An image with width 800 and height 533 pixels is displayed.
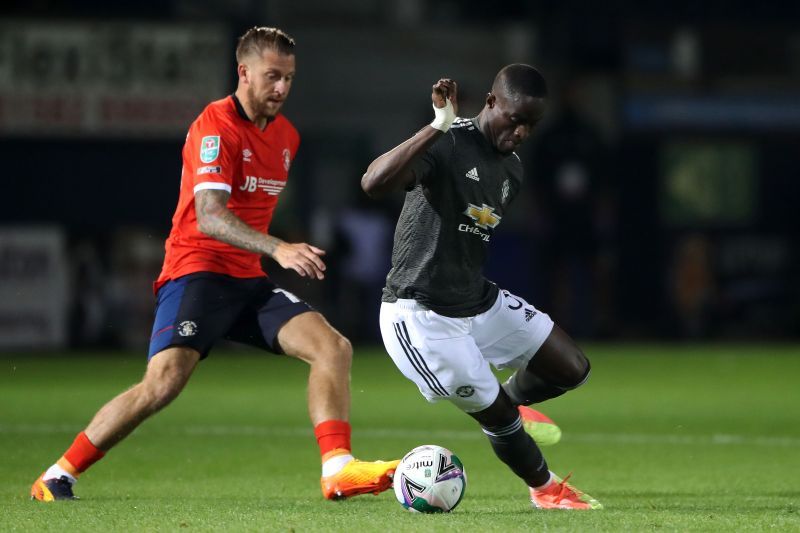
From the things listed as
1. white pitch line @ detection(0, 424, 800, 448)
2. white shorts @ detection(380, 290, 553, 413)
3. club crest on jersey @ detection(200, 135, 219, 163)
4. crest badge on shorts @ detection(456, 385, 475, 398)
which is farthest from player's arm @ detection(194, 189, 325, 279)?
white pitch line @ detection(0, 424, 800, 448)

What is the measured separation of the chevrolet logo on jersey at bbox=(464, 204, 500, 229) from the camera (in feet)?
24.1

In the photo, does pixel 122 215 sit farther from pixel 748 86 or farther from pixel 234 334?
pixel 234 334

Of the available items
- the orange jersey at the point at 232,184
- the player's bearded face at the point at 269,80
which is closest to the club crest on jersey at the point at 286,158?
the orange jersey at the point at 232,184

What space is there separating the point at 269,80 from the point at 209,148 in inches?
19.3

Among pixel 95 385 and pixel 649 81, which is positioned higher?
pixel 649 81

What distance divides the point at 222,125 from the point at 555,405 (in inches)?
236

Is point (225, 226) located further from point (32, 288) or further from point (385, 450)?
point (32, 288)

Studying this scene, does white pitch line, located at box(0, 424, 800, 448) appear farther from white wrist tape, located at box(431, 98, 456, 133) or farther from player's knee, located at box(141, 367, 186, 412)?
white wrist tape, located at box(431, 98, 456, 133)

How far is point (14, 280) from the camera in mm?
18734

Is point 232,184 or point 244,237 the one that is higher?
point 232,184

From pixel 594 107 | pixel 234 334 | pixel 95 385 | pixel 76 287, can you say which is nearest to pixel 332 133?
pixel 594 107

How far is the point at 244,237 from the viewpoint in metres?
7.21

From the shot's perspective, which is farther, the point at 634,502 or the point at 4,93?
the point at 4,93

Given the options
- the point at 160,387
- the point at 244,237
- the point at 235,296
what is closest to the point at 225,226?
the point at 244,237
